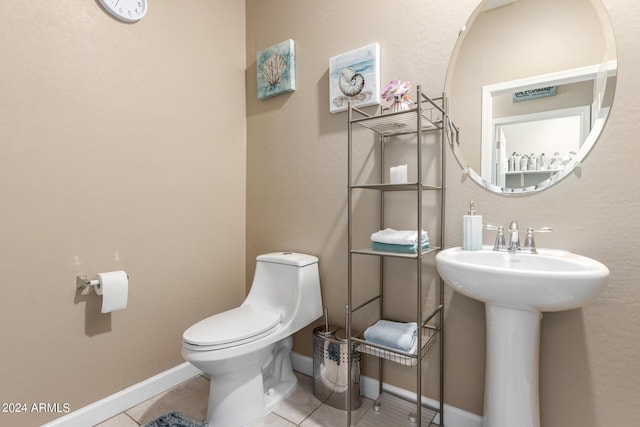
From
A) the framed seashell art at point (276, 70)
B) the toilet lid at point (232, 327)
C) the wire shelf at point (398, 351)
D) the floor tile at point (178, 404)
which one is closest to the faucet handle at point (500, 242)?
the wire shelf at point (398, 351)

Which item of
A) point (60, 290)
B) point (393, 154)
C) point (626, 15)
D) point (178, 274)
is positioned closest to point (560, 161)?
point (626, 15)

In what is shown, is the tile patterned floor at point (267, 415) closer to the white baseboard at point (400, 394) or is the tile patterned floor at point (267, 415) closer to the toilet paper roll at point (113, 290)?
the white baseboard at point (400, 394)

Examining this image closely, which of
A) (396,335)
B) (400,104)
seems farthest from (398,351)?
(400,104)

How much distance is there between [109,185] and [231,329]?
910 millimetres

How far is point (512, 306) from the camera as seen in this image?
1003 millimetres

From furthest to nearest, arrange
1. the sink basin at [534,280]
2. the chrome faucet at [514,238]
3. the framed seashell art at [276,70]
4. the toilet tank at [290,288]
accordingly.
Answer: the framed seashell art at [276,70] → the toilet tank at [290,288] → the chrome faucet at [514,238] → the sink basin at [534,280]

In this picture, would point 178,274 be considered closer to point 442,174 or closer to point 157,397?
point 157,397

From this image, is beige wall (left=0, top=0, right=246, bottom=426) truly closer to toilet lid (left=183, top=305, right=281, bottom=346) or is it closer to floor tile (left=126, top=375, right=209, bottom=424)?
floor tile (left=126, top=375, right=209, bottom=424)

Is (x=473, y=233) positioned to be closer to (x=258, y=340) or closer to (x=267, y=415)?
(x=258, y=340)

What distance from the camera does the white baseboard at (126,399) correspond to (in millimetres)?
1431

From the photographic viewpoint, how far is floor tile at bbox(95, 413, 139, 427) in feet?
4.86

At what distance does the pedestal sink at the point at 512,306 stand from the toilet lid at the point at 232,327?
848 millimetres

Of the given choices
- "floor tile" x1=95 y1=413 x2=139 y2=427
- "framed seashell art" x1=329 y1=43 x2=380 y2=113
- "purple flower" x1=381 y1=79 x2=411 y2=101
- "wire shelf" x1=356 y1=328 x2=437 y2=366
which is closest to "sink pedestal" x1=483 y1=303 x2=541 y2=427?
"wire shelf" x1=356 y1=328 x2=437 y2=366

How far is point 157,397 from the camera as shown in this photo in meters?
1.70
